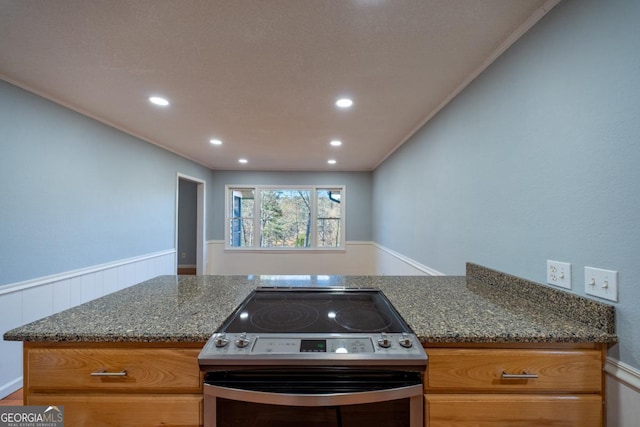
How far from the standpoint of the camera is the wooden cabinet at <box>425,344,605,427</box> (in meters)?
0.90

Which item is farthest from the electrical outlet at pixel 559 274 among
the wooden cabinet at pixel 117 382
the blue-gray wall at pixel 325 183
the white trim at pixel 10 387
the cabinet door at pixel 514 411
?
the blue-gray wall at pixel 325 183

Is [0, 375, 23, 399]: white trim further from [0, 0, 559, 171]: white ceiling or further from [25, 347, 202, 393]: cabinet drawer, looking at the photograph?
[0, 0, 559, 171]: white ceiling

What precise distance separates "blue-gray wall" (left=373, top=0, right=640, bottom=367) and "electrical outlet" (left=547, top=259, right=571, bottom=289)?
0.03 meters

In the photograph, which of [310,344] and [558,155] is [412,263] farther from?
[310,344]

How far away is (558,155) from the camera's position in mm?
1167

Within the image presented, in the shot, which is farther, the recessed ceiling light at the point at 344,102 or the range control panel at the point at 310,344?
the recessed ceiling light at the point at 344,102

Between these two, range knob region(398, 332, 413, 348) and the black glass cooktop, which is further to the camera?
the black glass cooktop

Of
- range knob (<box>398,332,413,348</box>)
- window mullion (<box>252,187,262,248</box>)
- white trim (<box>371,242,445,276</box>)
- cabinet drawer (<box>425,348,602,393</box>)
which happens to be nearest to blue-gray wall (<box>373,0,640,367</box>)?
cabinet drawer (<box>425,348,602,393</box>)

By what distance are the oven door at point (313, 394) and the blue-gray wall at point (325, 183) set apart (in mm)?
4707

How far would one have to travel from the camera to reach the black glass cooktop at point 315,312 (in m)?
1.04

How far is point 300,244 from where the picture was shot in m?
5.62

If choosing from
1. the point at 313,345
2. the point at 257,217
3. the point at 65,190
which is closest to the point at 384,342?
the point at 313,345

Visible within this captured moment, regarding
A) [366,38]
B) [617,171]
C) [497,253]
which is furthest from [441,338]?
[366,38]

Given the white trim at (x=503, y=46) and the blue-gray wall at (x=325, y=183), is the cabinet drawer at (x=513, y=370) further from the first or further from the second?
the blue-gray wall at (x=325, y=183)
